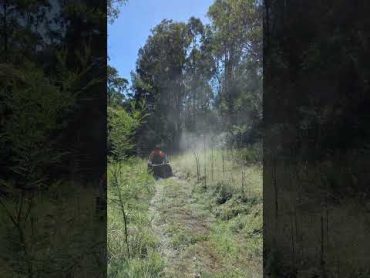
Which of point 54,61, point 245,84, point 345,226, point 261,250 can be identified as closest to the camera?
point 54,61

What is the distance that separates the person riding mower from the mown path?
0.05m

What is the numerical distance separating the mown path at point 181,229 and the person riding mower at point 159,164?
0.05 m

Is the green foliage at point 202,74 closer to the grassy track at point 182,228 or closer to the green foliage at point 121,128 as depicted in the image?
the green foliage at point 121,128

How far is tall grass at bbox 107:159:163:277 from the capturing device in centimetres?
258

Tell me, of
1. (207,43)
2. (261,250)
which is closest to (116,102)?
(207,43)

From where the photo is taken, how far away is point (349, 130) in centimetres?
256

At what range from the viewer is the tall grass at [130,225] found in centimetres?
258

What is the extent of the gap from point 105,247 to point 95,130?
0.63 metres

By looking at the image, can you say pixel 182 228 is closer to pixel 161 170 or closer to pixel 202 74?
pixel 161 170

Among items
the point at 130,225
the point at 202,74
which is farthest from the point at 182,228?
the point at 202,74

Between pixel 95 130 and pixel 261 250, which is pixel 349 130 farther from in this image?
pixel 95 130

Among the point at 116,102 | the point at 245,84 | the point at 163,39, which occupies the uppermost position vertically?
the point at 163,39

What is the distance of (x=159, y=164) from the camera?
2.81 meters

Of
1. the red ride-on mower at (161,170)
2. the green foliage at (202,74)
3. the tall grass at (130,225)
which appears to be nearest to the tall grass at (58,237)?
the tall grass at (130,225)
